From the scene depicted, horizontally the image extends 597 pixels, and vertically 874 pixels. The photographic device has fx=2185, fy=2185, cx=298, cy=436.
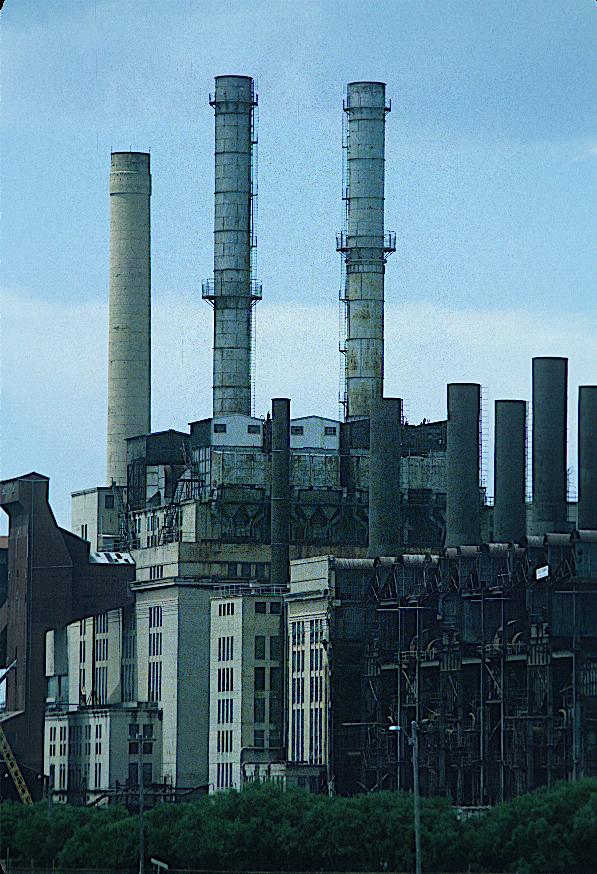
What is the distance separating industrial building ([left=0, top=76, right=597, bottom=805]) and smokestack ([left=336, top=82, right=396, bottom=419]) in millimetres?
83

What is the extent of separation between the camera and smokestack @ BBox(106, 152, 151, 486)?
84250mm

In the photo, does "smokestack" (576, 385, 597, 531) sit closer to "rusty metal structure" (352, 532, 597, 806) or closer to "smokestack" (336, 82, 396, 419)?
"rusty metal structure" (352, 532, 597, 806)

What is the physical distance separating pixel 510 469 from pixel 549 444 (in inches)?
107

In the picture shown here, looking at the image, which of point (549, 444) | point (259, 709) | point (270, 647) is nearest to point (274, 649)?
point (270, 647)

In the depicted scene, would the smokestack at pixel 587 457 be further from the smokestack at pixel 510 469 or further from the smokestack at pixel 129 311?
the smokestack at pixel 129 311

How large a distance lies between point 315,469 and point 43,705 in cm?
1343

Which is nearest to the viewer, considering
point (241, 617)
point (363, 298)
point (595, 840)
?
point (595, 840)

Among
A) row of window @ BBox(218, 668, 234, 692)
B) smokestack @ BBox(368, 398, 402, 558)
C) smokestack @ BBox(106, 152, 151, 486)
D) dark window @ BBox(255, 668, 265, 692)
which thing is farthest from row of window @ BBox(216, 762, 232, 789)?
smokestack @ BBox(106, 152, 151, 486)

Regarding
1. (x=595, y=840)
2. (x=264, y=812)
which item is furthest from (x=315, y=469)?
(x=595, y=840)

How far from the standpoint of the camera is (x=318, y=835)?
53.2 m

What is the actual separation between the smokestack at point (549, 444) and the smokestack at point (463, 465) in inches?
154

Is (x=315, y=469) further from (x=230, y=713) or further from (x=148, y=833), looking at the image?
(x=148, y=833)

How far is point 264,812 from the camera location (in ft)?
180

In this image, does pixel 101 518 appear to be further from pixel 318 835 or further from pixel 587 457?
pixel 318 835
